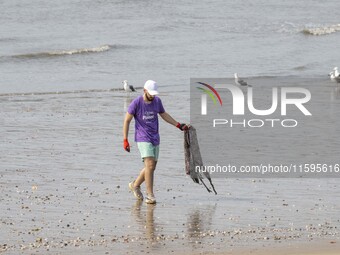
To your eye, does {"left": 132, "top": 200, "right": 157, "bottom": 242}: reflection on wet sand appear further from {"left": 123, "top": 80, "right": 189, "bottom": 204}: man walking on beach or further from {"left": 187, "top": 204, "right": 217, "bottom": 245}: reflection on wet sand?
{"left": 187, "top": 204, "right": 217, "bottom": 245}: reflection on wet sand

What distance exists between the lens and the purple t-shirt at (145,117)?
11.8 m

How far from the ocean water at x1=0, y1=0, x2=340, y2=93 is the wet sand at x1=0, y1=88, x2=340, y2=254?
1087cm

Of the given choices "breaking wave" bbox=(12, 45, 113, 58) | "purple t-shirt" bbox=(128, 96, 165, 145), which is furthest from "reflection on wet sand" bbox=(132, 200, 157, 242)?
"breaking wave" bbox=(12, 45, 113, 58)

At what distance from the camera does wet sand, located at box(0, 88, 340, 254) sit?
9.59 meters

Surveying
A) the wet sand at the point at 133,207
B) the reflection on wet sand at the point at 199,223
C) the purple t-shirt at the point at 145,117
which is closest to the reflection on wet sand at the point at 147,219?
the wet sand at the point at 133,207

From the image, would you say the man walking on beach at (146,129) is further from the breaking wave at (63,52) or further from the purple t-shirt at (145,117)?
the breaking wave at (63,52)

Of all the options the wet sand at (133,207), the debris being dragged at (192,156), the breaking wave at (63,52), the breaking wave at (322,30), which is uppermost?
the debris being dragged at (192,156)

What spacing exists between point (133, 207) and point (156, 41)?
27.1 m

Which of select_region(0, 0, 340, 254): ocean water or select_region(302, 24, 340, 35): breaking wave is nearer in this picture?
select_region(0, 0, 340, 254): ocean water

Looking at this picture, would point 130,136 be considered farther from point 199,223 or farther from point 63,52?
point 63,52

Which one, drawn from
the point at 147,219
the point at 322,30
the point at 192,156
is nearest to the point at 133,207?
the point at 147,219

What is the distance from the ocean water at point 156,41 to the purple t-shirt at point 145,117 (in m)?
13.9

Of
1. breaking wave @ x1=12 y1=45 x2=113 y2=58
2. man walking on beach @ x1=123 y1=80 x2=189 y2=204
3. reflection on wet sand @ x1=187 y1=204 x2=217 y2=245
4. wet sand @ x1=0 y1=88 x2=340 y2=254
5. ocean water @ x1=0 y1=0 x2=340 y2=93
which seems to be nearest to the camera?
wet sand @ x1=0 y1=88 x2=340 y2=254

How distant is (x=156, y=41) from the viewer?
38.2m
